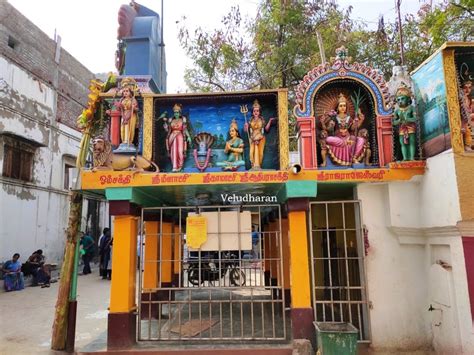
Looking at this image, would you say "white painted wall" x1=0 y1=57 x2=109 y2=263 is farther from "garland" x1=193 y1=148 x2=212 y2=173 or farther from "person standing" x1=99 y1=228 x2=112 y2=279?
"garland" x1=193 y1=148 x2=212 y2=173

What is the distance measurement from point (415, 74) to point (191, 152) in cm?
442

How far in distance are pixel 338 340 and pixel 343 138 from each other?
3465 mm

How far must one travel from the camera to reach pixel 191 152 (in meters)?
7.55

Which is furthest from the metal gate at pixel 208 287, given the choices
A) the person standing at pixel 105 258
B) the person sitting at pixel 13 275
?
the person sitting at pixel 13 275

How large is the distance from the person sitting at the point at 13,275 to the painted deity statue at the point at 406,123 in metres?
12.4

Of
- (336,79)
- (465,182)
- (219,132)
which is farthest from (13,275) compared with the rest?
(465,182)

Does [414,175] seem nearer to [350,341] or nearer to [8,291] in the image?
[350,341]

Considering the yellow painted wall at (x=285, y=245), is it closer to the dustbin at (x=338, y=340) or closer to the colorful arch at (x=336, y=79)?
the colorful arch at (x=336, y=79)

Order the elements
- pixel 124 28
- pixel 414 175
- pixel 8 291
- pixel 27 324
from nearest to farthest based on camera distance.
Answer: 1. pixel 414 175
2. pixel 27 324
3. pixel 124 28
4. pixel 8 291

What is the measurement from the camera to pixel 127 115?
24.0 ft

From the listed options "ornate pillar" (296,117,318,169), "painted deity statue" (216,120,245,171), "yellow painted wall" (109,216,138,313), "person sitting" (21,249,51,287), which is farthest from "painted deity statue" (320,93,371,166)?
"person sitting" (21,249,51,287)

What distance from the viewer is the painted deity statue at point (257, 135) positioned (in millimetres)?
7230

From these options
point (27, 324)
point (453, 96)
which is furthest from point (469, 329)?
point (27, 324)

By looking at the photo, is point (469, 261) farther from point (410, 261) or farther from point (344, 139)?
point (344, 139)
